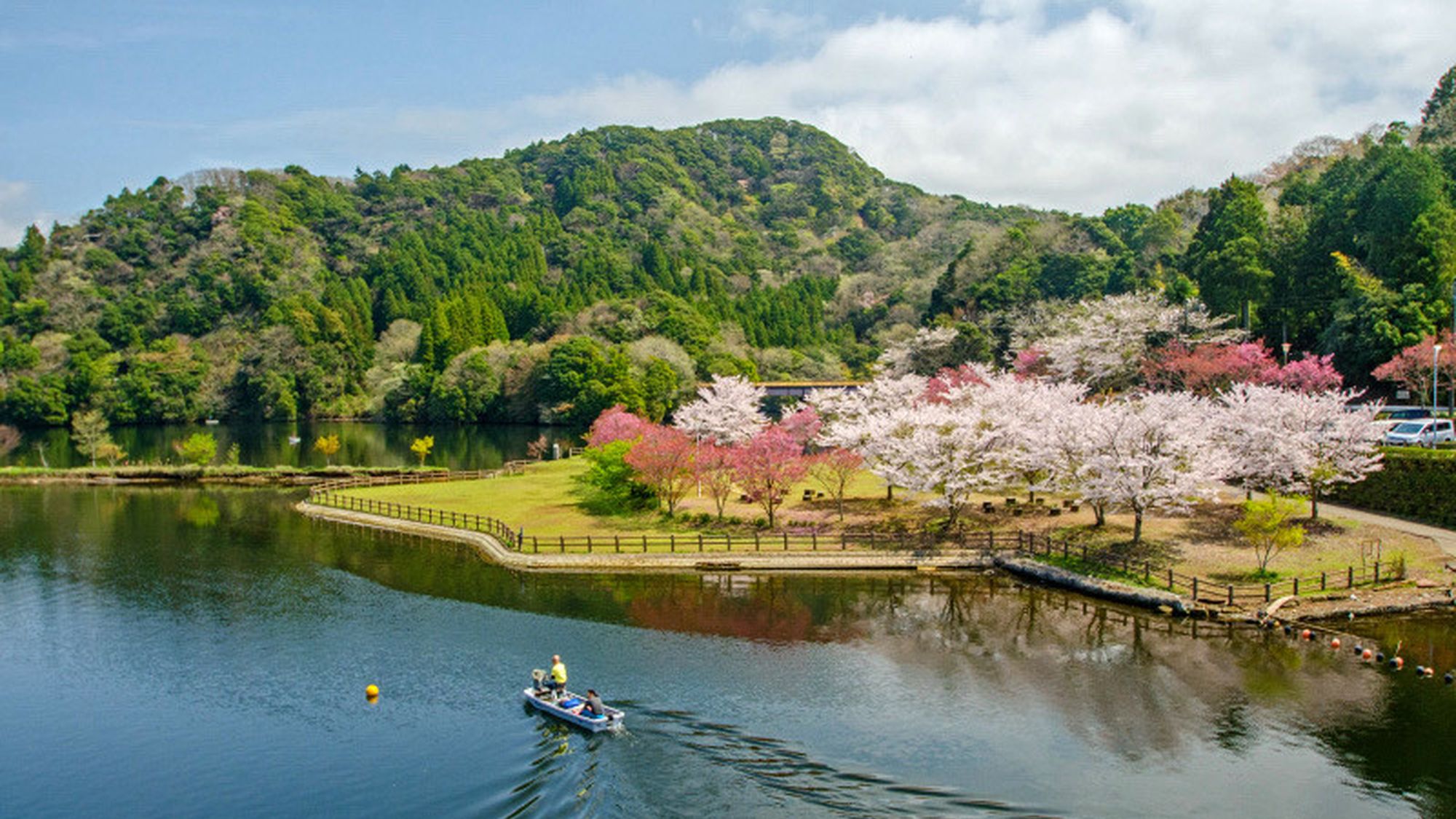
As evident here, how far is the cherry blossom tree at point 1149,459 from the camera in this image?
38.9m

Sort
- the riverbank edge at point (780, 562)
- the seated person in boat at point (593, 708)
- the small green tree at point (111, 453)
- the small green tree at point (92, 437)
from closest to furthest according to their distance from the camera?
the seated person in boat at point (593, 708) < the riverbank edge at point (780, 562) < the small green tree at point (92, 437) < the small green tree at point (111, 453)

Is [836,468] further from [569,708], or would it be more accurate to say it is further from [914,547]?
[569,708]

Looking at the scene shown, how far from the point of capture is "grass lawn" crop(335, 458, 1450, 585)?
36812 millimetres

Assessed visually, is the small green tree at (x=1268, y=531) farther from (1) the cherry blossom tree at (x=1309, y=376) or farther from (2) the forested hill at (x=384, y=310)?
(2) the forested hill at (x=384, y=310)

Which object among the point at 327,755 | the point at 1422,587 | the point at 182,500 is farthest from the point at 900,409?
the point at 182,500

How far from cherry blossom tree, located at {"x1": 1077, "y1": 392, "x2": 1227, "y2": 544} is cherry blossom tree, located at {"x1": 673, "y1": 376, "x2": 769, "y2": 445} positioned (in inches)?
926

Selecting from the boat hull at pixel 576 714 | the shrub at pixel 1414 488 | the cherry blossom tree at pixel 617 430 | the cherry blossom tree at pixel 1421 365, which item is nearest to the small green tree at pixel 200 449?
the cherry blossom tree at pixel 617 430

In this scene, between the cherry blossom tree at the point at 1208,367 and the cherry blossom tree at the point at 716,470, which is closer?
the cherry blossom tree at the point at 716,470

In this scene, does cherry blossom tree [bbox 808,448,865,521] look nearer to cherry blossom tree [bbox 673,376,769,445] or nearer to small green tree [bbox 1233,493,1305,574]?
cherry blossom tree [bbox 673,376,769,445]

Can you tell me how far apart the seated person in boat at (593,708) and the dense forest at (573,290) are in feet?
164

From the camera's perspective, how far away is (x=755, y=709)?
2569cm

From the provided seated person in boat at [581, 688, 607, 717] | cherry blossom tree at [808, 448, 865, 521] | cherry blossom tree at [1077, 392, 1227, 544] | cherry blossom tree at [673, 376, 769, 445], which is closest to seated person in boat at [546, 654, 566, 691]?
seated person in boat at [581, 688, 607, 717]

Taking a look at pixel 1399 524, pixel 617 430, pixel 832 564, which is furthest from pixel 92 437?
pixel 1399 524

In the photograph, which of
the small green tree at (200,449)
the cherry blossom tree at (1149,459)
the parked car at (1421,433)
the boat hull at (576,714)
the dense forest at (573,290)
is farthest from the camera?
the small green tree at (200,449)
